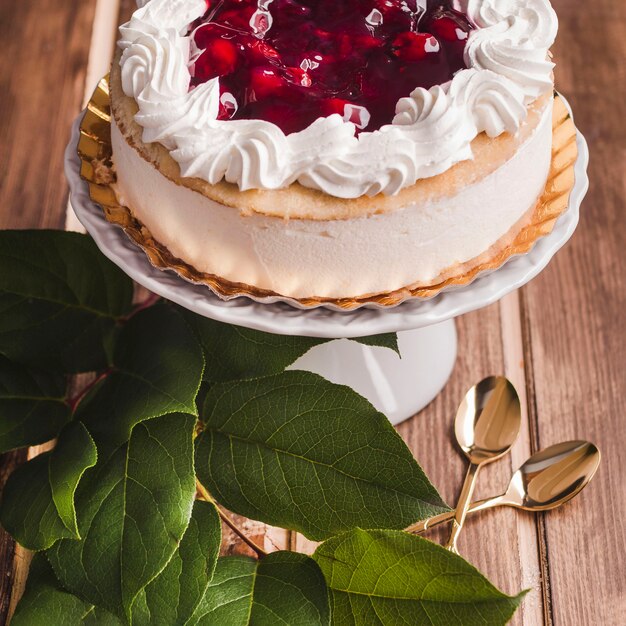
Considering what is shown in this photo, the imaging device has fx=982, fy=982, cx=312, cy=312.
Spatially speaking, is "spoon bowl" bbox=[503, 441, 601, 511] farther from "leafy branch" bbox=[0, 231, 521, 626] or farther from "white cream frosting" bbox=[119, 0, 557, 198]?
"white cream frosting" bbox=[119, 0, 557, 198]

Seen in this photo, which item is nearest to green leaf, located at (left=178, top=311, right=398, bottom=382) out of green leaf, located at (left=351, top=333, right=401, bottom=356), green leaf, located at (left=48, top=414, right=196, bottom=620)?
green leaf, located at (left=351, top=333, right=401, bottom=356)

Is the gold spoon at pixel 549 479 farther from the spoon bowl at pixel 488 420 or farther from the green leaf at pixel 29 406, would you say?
the green leaf at pixel 29 406

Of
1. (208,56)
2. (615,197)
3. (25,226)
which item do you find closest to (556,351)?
(615,197)

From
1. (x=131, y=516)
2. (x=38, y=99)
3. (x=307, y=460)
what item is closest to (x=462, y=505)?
(x=307, y=460)

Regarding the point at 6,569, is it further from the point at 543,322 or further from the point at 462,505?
the point at 543,322

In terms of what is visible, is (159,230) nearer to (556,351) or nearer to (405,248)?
(405,248)
